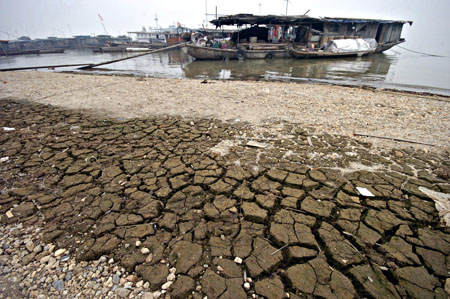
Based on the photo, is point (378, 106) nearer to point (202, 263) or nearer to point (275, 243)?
point (275, 243)

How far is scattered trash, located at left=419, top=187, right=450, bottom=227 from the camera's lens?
208 centimetres

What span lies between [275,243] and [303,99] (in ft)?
17.5

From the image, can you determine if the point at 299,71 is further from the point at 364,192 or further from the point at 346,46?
the point at 364,192

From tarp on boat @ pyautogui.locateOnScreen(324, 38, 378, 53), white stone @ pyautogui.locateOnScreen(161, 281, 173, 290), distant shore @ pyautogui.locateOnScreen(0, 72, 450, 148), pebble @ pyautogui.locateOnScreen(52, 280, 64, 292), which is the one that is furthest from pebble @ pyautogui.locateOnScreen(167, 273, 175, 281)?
tarp on boat @ pyautogui.locateOnScreen(324, 38, 378, 53)

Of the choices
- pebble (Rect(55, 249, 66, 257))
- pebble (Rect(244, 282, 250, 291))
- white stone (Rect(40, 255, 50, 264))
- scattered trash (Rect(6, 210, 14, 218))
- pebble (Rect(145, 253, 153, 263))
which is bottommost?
pebble (Rect(244, 282, 250, 291))

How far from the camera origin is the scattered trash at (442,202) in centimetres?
208

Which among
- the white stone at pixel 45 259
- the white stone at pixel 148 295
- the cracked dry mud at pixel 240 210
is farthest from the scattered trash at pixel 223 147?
the white stone at pixel 45 259

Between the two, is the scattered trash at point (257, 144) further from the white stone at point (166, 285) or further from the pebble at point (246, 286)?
the white stone at point (166, 285)

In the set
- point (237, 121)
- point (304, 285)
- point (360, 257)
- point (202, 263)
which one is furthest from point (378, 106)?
point (202, 263)

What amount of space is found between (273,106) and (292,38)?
25669 millimetres

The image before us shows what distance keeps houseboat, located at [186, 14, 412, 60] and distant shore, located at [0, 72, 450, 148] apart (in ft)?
54.2

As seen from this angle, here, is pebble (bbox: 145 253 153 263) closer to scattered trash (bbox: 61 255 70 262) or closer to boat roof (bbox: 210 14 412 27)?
scattered trash (bbox: 61 255 70 262)

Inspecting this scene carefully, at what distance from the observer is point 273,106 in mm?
Result: 5512

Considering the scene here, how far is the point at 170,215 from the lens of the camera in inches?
84.0
